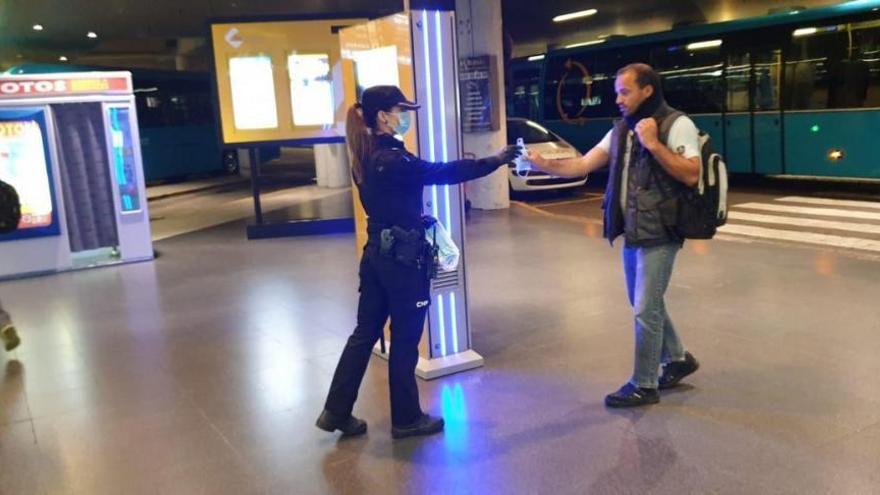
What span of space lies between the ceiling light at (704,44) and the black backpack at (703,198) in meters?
10.5

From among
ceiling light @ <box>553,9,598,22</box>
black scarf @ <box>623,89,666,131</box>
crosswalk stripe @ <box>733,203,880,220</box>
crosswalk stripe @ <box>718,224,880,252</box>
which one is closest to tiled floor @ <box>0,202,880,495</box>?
crosswalk stripe @ <box>718,224,880,252</box>

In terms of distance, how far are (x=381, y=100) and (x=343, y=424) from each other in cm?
172

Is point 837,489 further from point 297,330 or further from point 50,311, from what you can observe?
point 50,311

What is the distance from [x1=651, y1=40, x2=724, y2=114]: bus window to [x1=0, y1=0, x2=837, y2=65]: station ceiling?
5428 mm

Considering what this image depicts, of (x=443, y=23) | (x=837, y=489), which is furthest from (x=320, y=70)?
(x=837, y=489)

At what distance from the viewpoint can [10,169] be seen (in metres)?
8.66

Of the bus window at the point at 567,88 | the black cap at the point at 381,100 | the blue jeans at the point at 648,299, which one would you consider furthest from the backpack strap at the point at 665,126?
the bus window at the point at 567,88

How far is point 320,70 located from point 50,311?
4.96m

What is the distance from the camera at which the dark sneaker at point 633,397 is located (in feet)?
13.7

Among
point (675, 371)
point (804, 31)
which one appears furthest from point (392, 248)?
point (804, 31)

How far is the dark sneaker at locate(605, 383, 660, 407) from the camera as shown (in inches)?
165

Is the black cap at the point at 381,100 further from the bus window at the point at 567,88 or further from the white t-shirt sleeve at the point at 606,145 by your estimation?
the bus window at the point at 567,88

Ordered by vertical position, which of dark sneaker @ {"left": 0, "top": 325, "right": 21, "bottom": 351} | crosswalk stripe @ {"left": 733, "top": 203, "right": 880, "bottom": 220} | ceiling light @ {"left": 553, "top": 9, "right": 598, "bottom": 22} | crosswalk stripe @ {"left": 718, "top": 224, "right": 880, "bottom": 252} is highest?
ceiling light @ {"left": 553, "top": 9, "right": 598, "bottom": 22}

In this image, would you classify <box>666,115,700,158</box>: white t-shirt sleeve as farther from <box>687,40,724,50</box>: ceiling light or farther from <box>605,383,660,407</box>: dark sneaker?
<box>687,40,724,50</box>: ceiling light
